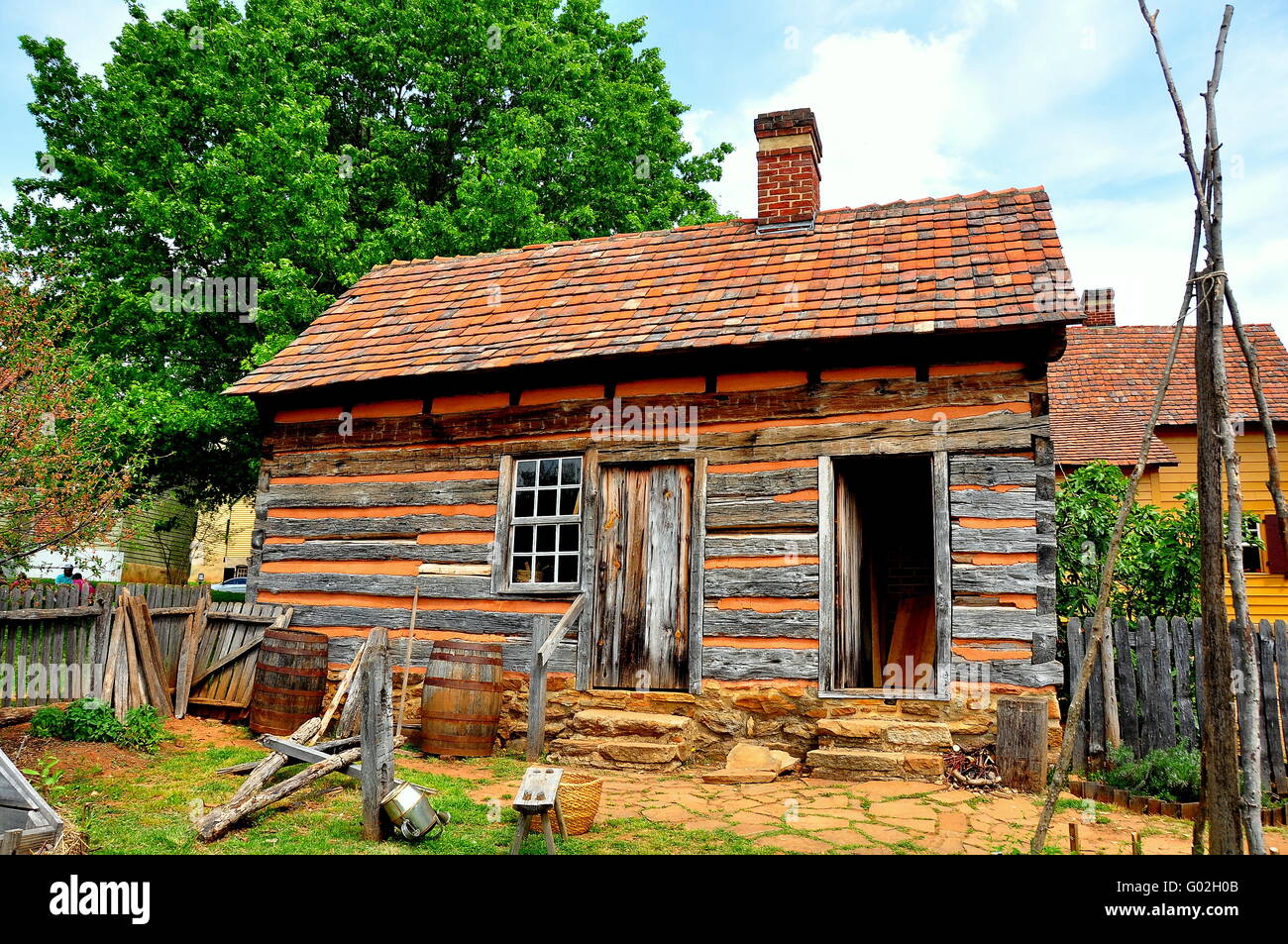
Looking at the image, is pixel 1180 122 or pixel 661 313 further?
pixel 661 313

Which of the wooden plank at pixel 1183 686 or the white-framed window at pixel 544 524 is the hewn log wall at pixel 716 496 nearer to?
the white-framed window at pixel 544 524

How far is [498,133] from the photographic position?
56.1 feet

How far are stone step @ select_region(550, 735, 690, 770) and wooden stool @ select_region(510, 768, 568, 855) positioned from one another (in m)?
2.73

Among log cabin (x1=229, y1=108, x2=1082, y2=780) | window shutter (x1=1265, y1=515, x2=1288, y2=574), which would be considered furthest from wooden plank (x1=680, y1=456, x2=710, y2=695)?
window shutter (x1=1265, y1=515, x2=1288, y2=574)

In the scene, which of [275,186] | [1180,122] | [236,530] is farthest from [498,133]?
[236,530]

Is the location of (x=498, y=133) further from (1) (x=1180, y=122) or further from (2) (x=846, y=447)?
(1) (x=1180, y=122)

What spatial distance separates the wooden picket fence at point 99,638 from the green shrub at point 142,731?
63 centimetres

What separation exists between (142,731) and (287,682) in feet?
4.36

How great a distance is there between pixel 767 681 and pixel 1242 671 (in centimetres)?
509

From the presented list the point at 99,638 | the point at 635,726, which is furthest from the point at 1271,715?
the point at 99,638

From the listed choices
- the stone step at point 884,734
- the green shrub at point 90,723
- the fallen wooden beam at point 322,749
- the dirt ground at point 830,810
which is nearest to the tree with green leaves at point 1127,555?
the stone step at point 884,734

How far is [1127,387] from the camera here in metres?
17.4

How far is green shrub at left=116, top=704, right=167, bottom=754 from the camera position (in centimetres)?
760

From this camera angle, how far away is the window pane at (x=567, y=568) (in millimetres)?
9039
